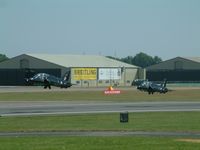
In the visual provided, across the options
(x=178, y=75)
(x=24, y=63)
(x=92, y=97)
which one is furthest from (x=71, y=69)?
(x=92, y=97)

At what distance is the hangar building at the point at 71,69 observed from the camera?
14338cm

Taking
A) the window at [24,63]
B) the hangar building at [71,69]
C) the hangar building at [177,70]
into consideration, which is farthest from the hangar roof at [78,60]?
the hangar building at [177,70]

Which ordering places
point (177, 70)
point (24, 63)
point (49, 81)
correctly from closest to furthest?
1. point (49, 81)
2. point (24, 63)
3. point (177, 70)

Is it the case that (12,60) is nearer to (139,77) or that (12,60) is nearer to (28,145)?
(139,77)

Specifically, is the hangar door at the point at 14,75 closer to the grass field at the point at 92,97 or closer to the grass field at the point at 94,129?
the grass field at the point at 92,97

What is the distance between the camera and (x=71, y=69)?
14362 cm

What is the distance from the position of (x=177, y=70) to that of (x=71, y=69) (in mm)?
31812

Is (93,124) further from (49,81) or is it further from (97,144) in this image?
(49,81)

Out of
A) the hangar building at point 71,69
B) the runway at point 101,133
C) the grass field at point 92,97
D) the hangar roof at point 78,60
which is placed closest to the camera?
the runway at point 101,133

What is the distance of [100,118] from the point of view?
3922cm

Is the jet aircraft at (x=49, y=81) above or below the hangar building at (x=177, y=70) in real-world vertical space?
below

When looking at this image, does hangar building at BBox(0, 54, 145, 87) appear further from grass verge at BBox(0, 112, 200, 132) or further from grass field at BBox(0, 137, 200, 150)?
grass field at BBox(0, 137, 200, 150)

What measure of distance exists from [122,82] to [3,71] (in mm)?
30796

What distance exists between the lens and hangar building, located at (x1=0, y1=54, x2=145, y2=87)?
143375 millimetres
